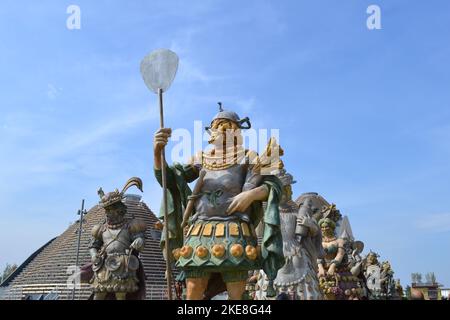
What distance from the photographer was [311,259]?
6273mm

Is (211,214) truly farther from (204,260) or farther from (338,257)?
(338,257)

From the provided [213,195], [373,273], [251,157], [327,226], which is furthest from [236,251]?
[373,273]

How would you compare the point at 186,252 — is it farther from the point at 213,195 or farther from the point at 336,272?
the point at 336,272

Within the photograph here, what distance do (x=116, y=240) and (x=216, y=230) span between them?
6.51 ft

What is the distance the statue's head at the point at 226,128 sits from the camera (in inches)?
182

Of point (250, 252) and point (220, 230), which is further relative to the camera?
point (220, 230)

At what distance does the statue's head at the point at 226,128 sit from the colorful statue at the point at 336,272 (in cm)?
353

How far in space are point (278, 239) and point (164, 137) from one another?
4.58ft

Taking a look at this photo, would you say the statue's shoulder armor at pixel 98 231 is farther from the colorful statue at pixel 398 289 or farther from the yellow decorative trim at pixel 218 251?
the colorful statue at pixel 398 289

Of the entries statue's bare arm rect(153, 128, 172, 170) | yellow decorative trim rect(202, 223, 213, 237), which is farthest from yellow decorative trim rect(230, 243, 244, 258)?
statue's bare arm rect(153, 128, 172, 170)

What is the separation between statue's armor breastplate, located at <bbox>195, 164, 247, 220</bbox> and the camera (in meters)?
4.32

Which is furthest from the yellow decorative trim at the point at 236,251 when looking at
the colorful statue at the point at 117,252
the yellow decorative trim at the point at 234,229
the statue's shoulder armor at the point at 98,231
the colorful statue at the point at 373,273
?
the colorful statue at the point at 373,273

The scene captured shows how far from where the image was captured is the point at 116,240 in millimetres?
5684
